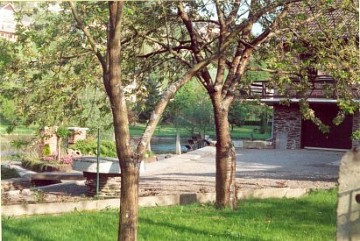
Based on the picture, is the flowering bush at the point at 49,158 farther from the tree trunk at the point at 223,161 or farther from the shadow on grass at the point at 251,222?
the tree trunk at the point at 223,161

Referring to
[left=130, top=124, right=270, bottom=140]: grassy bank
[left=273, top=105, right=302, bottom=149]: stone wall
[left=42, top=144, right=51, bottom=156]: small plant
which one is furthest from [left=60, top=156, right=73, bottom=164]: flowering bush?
[left=130, top=124, right=270, bottom=140]: grassy bank

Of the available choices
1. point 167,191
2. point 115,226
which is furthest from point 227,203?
point 167,191

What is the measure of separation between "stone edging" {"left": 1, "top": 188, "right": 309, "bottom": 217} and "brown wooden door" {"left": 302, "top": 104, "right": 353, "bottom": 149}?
20053mm

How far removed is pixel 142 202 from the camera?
1221 centimetres

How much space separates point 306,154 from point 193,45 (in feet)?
69.6

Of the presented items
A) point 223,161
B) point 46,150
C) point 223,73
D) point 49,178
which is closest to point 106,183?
point 49,178

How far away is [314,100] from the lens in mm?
31359

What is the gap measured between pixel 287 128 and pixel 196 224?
26.6 metres

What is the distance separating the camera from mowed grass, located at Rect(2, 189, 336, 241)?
8133 millimetres

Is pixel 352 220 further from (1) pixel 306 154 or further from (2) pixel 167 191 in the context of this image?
(1) pixel 306 154

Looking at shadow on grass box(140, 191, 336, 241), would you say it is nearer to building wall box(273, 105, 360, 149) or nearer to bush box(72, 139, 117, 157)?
bush box(72, 139, 117, 157)

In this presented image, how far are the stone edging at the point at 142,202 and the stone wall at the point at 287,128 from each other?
822 inches

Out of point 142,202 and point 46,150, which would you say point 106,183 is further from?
point 46,150

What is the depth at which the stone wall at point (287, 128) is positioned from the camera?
34.7m
